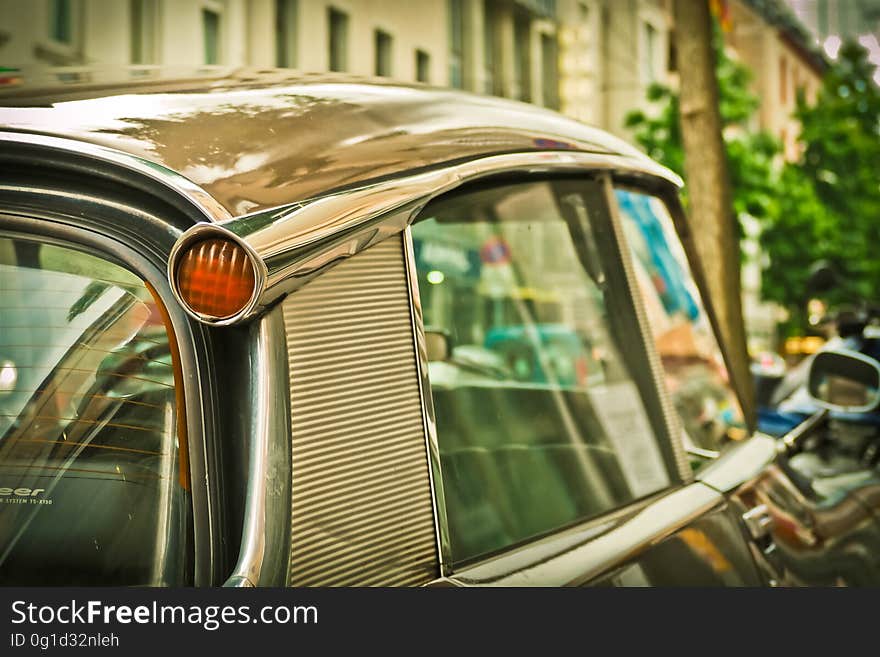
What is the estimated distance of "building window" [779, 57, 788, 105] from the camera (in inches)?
1032

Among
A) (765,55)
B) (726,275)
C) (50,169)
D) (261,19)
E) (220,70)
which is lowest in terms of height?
(50,169)

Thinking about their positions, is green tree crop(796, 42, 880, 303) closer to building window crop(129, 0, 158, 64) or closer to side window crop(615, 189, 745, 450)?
building window crop(129, 0, 158, 64)

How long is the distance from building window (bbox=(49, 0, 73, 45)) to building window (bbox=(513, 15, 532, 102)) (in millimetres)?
13697

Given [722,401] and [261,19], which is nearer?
[722,401]

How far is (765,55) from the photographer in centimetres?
2391

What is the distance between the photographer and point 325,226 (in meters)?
1.23

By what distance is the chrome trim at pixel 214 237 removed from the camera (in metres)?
1.14

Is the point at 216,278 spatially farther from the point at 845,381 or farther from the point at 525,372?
the point at 845,381

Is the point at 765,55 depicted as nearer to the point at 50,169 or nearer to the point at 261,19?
the point at 261,19

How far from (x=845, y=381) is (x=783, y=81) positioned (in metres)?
29.3

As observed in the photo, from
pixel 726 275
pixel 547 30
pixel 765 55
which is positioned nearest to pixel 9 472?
pixel 726 275

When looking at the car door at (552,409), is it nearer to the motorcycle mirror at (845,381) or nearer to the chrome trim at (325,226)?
the chrome trim at (325,226)

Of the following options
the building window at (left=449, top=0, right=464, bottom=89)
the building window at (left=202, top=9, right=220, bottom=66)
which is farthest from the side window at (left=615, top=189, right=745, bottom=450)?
the building window at (left=449, top=0, right=464, bottom=89)

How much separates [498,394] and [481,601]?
0.77 metres
